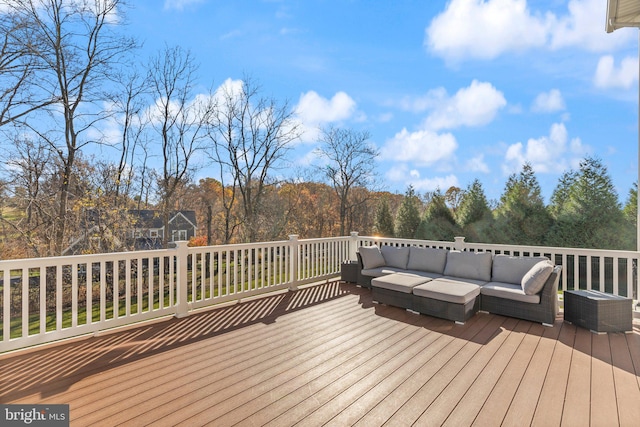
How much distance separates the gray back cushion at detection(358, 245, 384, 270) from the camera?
5570mm

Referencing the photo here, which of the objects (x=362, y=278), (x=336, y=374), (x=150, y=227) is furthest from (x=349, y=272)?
(x=150, y=227)

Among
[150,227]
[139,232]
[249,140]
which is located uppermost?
[249,140]

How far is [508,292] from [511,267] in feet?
1.80

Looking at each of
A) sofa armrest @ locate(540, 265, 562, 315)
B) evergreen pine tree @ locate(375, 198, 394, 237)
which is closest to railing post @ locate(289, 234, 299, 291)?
sofa armrest @ locate(540, 265, 562, 315)

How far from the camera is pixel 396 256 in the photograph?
18.5 ft

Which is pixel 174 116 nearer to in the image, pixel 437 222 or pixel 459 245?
pixel 459 245

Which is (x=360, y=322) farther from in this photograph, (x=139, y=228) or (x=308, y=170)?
(x=308, y=170)

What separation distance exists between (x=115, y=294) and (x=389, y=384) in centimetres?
310

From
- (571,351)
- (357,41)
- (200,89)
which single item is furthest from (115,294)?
(200,89)

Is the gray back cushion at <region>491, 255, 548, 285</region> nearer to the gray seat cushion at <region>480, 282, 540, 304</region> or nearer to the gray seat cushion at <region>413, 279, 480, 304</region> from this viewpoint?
the gray seat cushion at <region>480, 282, 540, 304</region>

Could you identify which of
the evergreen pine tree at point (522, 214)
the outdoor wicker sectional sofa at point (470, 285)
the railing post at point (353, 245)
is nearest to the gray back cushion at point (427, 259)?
the outdoor wicker sectional sofa at point (470, 285)

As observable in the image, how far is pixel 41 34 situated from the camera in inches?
289

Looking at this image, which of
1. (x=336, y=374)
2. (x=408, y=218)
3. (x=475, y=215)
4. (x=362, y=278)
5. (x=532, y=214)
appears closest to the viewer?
(x=336, y=374)

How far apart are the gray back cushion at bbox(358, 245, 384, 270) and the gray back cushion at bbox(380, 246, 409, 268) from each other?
0.43 feet
